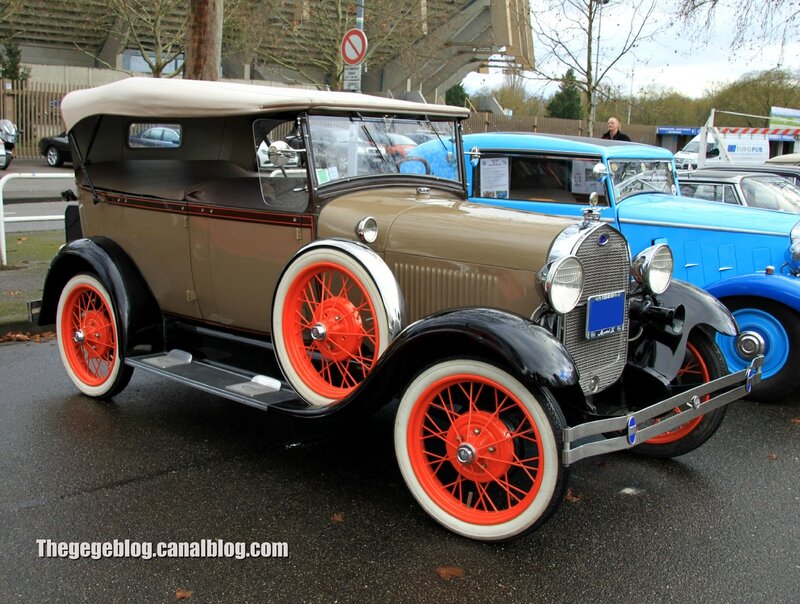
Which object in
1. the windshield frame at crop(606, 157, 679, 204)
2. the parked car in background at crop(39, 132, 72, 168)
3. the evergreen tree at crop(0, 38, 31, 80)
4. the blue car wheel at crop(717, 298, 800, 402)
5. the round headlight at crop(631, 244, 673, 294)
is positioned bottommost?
the blue car wheel at crop(717, 298, 800, 402)

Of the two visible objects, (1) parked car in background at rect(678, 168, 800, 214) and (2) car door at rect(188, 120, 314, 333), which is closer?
(2) car door at rect(188, 120, 314, 333)

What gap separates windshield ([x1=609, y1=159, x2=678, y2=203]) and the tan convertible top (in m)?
2.07

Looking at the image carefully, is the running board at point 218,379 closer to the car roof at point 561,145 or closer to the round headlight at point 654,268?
the round headlight at point 654,268

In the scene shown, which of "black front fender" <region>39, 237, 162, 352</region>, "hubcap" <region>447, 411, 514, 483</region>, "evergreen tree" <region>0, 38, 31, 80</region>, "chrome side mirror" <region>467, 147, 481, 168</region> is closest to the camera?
"hubcap" <region>447, 411, 514, 483</region>

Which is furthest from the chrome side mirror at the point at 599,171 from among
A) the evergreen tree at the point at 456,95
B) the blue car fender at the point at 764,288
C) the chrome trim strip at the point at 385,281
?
the evergreen tree at the point at 456,95

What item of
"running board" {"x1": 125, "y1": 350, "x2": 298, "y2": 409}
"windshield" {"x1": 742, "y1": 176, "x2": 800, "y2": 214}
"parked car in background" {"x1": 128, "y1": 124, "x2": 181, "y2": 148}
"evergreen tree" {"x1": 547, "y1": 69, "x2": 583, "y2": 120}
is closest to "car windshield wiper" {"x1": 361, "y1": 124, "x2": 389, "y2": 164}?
"running board" {"x1": 125, "y1": 350, "x2": 298, "y2": 409}

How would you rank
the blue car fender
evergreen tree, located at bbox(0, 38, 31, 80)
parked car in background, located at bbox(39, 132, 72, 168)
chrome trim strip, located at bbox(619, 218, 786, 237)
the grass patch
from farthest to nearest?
1. evergreen tree, located at bbox(0, 38, 31, 80)
2. parked car in background, located at bbox(39, 132, 72, 168)
3. the grass patch
4. chrome trim strip, located at bbox(619, 218, 786, 237)
5. the blue car fender

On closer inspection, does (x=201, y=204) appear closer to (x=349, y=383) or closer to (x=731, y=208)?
(x=349, y=383)

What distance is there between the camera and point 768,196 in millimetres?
7582

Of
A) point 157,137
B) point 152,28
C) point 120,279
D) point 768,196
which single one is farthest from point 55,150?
point 768,196

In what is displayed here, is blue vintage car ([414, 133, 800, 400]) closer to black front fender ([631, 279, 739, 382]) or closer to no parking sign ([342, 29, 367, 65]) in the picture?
black front fender ([631, 279, 739, 382])

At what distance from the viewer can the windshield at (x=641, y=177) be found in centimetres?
625

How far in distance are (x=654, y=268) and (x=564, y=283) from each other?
2.63 feet

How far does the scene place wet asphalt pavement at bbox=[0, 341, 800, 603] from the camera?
279 cm
